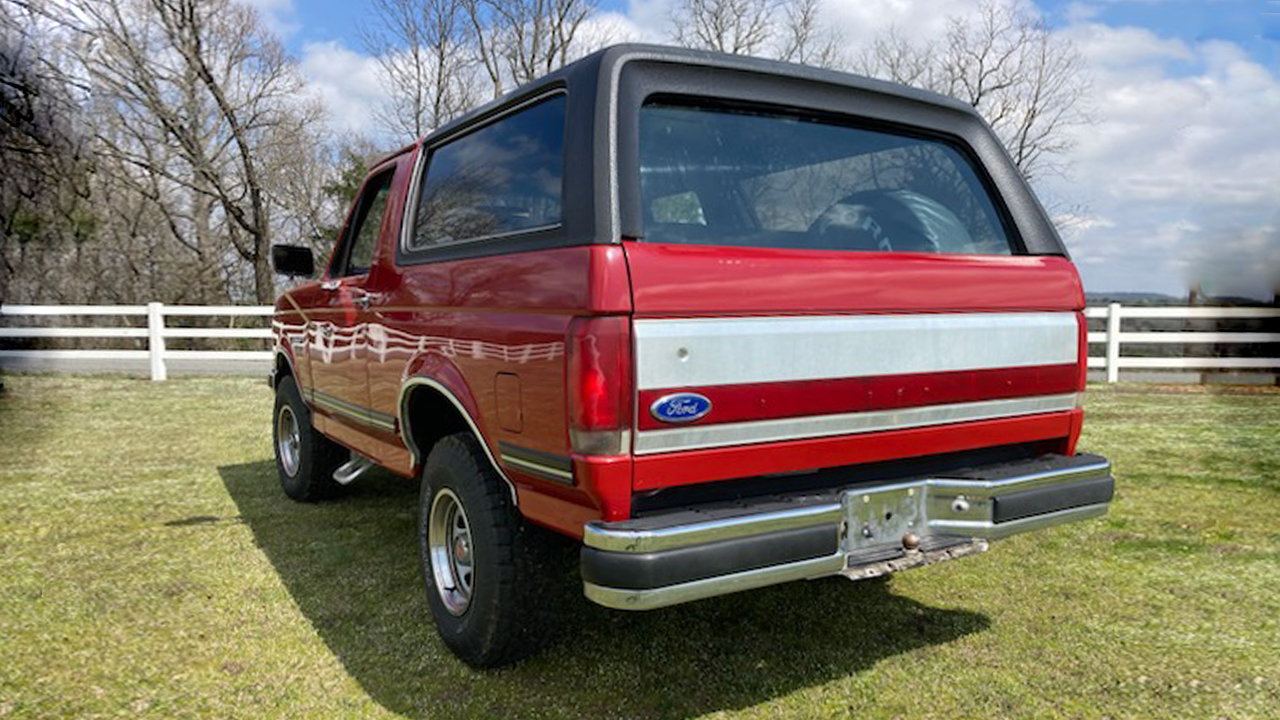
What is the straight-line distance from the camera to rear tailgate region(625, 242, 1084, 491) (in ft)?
7.60

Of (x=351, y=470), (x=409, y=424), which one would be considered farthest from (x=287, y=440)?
(x=409, y=424)

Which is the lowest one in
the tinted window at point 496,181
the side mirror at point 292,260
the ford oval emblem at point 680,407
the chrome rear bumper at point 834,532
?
the chrome rear bumper at point 834,532

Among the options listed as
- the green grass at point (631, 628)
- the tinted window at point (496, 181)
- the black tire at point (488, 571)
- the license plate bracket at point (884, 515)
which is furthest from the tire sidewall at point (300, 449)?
the license plate bracket at point (884, 515)

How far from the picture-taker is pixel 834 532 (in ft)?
8.05

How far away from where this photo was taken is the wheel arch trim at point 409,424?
276 centimetres

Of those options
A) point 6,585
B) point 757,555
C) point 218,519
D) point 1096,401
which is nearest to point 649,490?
point 757,555

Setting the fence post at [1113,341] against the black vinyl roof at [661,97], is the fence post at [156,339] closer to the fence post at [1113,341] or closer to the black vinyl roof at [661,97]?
the black vinyl roof at [661,97]

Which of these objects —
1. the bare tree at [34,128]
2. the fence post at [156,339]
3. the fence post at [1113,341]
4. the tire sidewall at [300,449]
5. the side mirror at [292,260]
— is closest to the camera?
the side mirror at [292,260]

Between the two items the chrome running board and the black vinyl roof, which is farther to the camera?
the chrome running board

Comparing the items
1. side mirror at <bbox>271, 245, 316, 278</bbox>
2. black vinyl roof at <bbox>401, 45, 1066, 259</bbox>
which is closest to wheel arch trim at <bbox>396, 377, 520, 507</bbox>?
black vinyl roof at <bbox>401, 45, 1066, 259</bbox>

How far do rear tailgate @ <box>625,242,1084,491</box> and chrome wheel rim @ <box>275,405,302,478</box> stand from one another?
12.5ft

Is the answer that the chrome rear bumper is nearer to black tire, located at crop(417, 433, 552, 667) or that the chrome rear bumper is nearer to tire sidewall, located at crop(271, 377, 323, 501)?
black tire, located at crop(417, 433, 552, 667)

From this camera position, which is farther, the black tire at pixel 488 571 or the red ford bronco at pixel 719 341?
the black tire at pixel 488 571

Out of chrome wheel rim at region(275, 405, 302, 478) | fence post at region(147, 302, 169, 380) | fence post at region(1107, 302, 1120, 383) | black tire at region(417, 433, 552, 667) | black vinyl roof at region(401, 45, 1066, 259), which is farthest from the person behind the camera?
fence post at region(147, 302, 169, 380)
